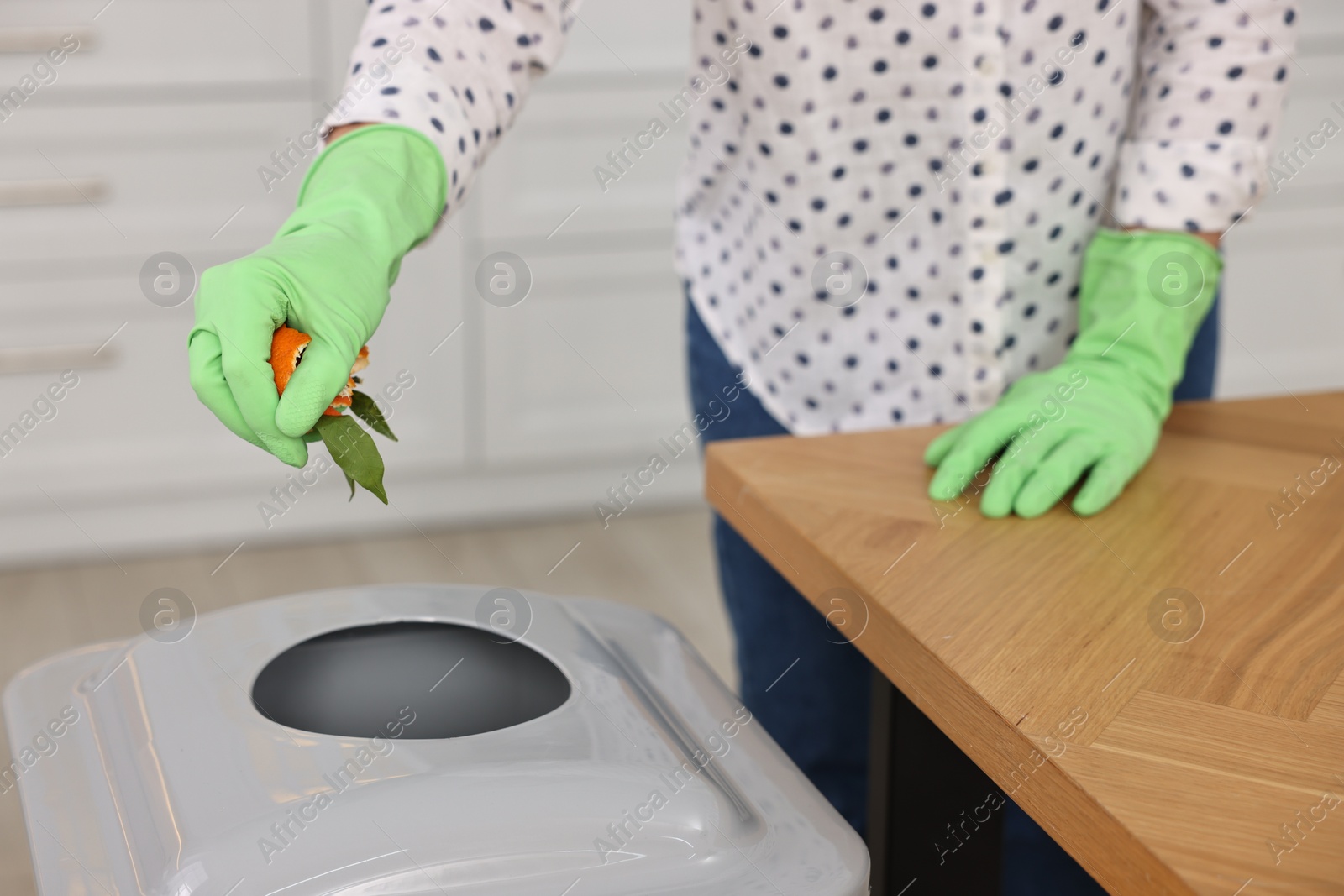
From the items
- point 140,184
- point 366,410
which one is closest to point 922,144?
point 366,410

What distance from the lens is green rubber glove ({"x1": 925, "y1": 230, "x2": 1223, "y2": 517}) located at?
0.67 meters

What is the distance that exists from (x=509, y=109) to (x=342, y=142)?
13cm

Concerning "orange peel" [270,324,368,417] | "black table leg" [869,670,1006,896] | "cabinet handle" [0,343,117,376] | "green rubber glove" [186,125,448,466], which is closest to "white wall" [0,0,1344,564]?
"cabinet handle" [0,343,117,376]

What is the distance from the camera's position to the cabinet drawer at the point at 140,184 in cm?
175

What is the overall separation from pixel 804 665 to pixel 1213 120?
47cm

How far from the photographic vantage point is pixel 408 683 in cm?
57

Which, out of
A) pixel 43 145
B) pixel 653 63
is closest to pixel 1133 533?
pixel 653 63

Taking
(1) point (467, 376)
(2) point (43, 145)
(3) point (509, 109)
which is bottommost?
(1) point (467, 376)

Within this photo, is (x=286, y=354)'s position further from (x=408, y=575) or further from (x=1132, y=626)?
(x=408, y=575)

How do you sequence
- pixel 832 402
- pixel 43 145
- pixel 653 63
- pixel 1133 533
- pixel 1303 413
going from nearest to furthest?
pixel 1133 533
pixel 1303 413
pixel 832 402
pixel 43 145
pixel 653 63

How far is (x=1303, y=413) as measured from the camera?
0.79 metres

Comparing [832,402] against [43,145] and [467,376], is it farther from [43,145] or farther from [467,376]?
[43,145]

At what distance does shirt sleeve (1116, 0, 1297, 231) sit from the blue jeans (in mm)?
132

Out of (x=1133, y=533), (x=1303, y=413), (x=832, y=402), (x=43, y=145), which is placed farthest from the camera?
(x=43, y=145)
